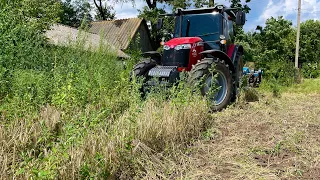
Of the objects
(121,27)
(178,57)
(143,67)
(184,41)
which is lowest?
(143,67)

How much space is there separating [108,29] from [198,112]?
22.6 m

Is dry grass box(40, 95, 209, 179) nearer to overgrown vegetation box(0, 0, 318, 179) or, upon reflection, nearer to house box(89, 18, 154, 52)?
overgrown vegetation box(0, 0, 318, 179)

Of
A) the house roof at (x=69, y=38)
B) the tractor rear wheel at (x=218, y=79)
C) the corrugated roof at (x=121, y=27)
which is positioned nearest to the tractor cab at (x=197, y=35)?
the tractor rear wheel at (x=218, y=79)

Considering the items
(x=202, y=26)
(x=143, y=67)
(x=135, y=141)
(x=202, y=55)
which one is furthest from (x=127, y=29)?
(x=135, y=141)

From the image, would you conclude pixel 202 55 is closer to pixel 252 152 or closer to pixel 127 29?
pixel 252 152

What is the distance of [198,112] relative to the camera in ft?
13.2

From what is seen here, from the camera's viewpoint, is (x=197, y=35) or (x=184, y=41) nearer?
Result: (x=184, y=41)

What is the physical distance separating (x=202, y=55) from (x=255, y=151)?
3329mm

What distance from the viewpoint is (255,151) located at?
3336 millimetres

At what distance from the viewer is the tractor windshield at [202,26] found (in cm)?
660

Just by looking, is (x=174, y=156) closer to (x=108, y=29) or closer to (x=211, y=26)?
(x=211, y=26)

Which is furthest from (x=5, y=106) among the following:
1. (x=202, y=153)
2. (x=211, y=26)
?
(x=211, y=26)

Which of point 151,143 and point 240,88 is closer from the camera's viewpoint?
point 151,143

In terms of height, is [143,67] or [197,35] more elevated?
[197,35]
